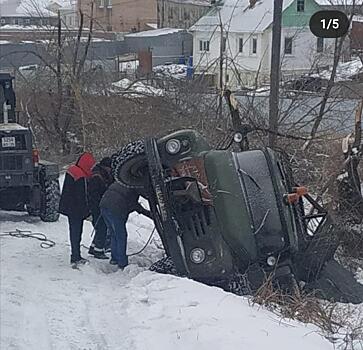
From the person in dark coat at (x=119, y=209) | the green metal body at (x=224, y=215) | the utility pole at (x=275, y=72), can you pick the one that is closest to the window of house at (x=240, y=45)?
the utility pole at (x=275, y=72)

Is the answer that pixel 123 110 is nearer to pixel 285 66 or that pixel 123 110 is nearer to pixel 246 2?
pixel 285 66

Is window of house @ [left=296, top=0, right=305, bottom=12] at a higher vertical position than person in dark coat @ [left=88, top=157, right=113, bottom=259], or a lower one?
higher

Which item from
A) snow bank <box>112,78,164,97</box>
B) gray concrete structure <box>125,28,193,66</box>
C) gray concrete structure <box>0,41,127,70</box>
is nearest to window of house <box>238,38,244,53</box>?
gray concrete structure <box>0,41,127,70</box>

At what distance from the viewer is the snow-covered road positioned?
6.28 metres

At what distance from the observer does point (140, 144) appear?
9.02 m

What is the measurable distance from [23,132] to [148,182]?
4206 mm

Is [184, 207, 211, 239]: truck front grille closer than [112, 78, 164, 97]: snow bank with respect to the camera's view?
Yes

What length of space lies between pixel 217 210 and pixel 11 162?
4.79m

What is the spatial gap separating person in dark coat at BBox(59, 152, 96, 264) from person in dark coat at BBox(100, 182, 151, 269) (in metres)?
0.36

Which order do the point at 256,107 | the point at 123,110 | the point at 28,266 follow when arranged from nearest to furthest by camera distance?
the point at 28,266 < the point at 256,107 < the point at 123,110

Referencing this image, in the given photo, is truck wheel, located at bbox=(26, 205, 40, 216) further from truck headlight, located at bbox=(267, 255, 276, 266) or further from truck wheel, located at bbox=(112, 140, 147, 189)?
truck headlight, located at bbox=(267, 255, 276, 266)

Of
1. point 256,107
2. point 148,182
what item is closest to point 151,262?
point 148,182

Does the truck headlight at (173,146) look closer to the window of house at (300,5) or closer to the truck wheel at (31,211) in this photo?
the truck wheel at (31,211)

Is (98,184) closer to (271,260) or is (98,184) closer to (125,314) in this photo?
(271,260)
